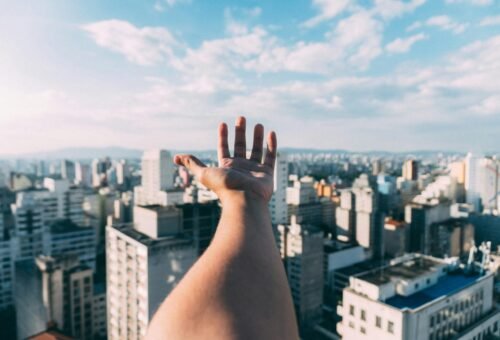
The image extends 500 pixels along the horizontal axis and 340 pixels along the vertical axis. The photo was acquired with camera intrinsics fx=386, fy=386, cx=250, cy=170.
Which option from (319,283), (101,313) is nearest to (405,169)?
(319,283)

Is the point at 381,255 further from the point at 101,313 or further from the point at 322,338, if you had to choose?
the point at 101,313

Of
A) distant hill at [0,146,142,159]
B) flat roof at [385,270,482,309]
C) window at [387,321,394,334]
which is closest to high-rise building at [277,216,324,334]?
flat roof at [385,270,482,309]

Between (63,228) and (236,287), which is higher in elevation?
(236,287)

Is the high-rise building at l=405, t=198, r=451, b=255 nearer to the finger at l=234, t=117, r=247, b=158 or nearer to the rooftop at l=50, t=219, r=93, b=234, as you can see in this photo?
the rooftop at l=50, t=219, r=93, b=234

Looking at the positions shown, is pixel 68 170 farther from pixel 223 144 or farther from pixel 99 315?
pixel 223 144

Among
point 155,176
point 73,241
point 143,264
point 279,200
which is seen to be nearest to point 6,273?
point 73,241

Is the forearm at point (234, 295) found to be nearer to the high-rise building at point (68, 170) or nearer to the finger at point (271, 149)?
the finger at point (271, 149)

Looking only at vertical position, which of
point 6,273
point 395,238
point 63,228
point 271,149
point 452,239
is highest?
point 271,149

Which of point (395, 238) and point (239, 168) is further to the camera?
point (395, 238)
